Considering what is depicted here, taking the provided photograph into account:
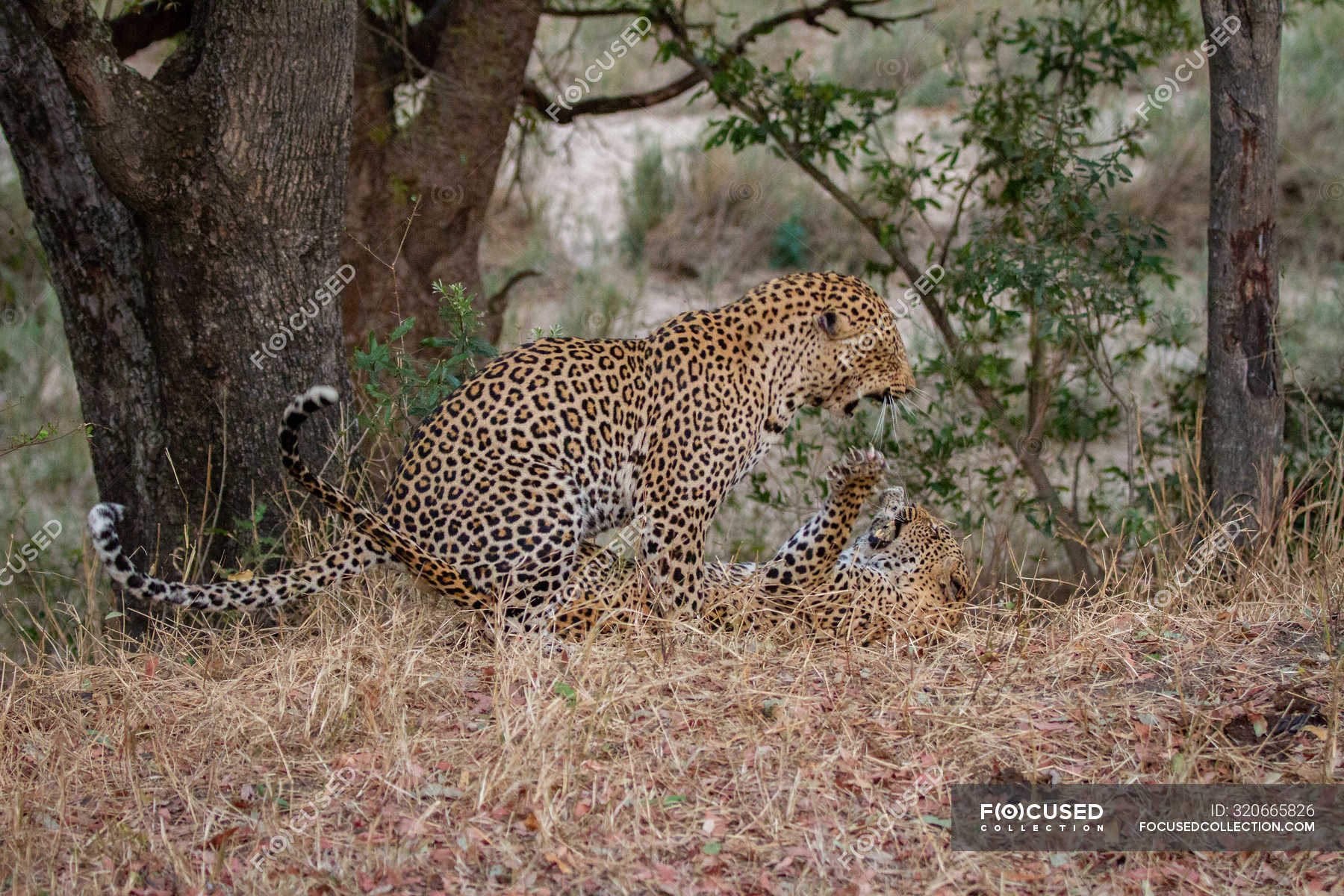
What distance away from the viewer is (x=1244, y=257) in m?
6.47

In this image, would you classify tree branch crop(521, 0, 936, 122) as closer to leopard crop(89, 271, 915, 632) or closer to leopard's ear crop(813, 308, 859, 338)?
leopard's ear crop(813, 308, 859, 338)

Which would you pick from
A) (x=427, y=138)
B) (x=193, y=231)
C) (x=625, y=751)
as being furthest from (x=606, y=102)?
(x=625, y=751)

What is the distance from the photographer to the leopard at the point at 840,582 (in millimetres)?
5309

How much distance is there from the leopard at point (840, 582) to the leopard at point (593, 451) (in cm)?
13

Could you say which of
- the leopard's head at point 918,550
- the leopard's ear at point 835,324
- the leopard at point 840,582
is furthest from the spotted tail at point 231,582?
the leopard's head at point 918,550

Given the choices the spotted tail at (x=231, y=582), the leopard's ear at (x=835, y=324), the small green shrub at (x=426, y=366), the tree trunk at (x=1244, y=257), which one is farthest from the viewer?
the tree trunk at (x=1244, y=257)

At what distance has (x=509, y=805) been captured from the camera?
4.08m

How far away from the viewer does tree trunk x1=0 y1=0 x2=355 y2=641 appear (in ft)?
18.3

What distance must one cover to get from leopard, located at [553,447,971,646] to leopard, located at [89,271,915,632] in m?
0.13

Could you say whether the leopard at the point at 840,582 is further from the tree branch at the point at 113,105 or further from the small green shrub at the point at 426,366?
the tree branch at the point at 113,105

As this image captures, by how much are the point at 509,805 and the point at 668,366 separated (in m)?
1.96

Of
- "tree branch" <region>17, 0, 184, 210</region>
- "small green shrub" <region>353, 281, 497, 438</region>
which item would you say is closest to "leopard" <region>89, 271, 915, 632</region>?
"small green shrub" <region>353, 281, 497, 438</region>

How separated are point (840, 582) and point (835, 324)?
3.79 ft

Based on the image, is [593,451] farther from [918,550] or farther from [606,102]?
[606,102]
